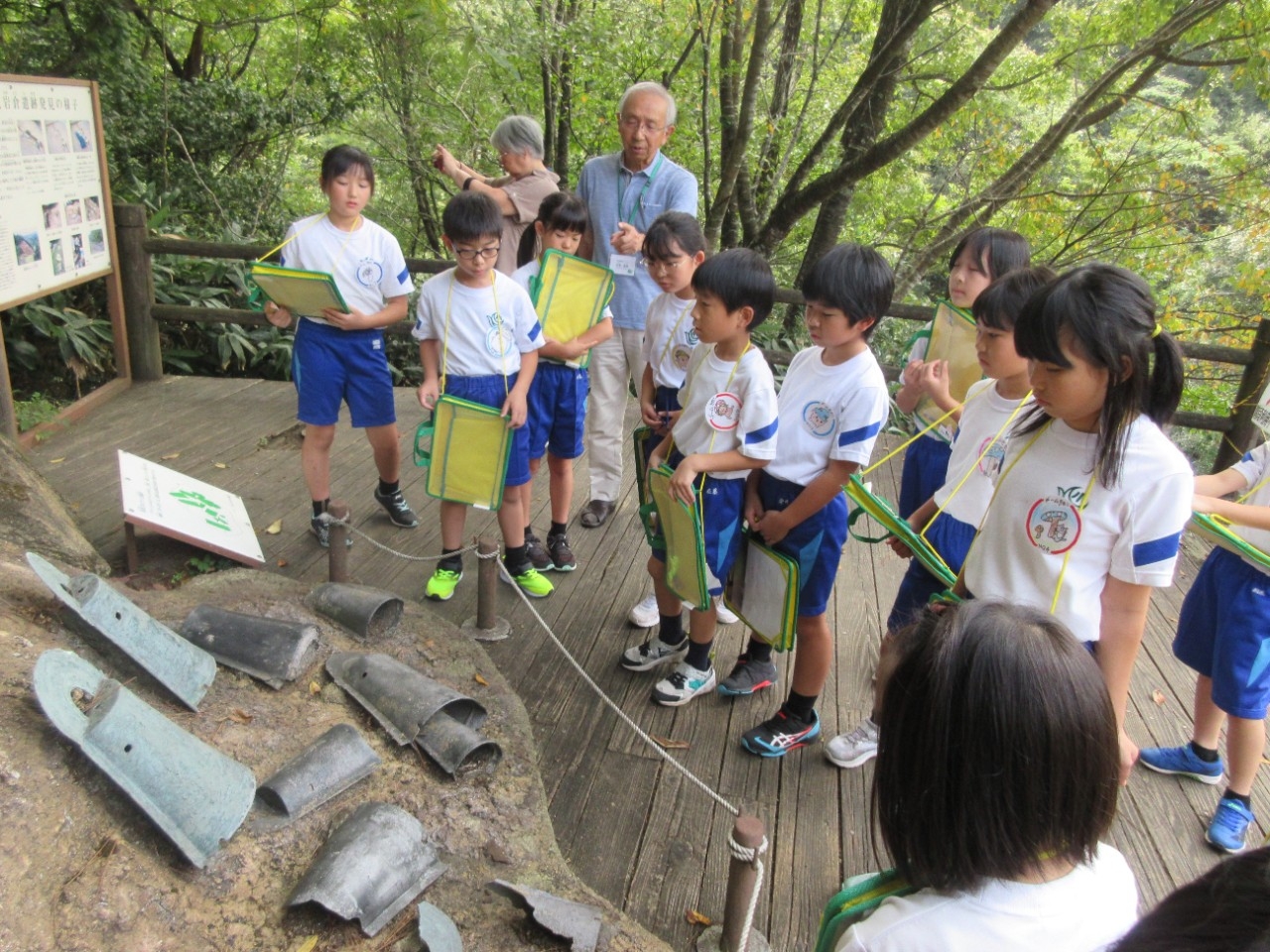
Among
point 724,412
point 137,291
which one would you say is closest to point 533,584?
point 724,412

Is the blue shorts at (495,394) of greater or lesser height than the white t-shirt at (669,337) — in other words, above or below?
below

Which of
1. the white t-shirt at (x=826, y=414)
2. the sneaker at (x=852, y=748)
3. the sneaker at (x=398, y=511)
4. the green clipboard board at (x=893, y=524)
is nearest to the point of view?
the green clipboard board at (x=893, y=524)

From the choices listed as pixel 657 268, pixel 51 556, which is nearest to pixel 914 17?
pixel 657 268

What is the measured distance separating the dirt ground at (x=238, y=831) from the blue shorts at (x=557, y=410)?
117 centimetres

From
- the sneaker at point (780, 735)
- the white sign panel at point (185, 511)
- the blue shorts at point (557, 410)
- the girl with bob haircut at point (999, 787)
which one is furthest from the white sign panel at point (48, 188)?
the girl with bob haircut at point (999, 787)

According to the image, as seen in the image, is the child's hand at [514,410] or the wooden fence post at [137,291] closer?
the child's hand at [514,410]

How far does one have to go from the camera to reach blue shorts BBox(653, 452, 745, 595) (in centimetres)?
258

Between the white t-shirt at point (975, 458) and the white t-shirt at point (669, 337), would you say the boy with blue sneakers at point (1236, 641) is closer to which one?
the white t-shirt at point (975, 458)

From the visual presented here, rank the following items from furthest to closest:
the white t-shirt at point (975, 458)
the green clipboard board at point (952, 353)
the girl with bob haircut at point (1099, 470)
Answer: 1. the green clipboard board at point (952, 353)
2. the white t-shirt at point (975, 458)
3. the girl with bob haircut at point (1099, 470)

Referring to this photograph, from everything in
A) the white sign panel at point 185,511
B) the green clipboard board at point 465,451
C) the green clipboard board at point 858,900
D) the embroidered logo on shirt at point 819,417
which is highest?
the embroidered logo on shirt at point 819,417

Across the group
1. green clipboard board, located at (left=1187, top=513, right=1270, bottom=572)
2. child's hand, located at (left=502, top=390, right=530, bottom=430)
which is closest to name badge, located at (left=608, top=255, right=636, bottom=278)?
child's hand, located at (left=502, top=390, right=530, bottom=430)

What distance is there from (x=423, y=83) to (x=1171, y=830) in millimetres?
9059

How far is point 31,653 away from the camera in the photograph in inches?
78.1

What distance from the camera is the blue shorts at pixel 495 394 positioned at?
3.29 meters
